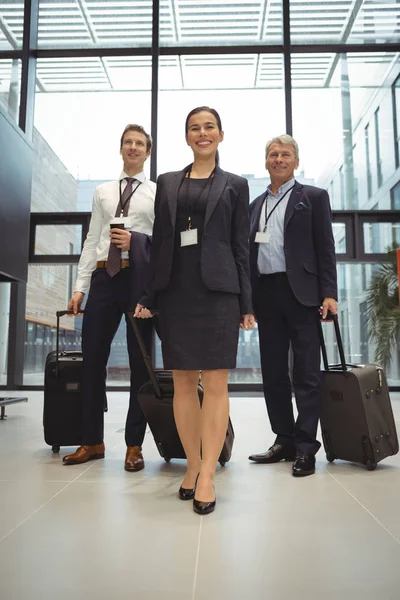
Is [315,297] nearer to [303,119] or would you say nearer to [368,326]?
[368,326]

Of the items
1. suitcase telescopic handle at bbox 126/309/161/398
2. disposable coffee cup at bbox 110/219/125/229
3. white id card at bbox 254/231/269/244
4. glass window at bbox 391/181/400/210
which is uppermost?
glass window at bbox 391/181/400/210

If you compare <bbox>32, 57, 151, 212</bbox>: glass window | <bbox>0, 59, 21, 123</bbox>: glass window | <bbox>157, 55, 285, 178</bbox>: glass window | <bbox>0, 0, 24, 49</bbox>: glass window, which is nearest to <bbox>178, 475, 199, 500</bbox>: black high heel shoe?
<bbox>157, 55, 285, 178</bbox>: glass window

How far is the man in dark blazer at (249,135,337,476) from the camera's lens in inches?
89.5

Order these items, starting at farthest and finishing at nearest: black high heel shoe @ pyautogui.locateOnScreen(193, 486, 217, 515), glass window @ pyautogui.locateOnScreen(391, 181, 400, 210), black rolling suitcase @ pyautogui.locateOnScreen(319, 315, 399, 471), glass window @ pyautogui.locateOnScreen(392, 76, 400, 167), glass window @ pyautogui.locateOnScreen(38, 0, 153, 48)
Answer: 1. glass window @ pyautogui.locateOnScreen(38, 0, 153, 48)
2. glass window @ pyautogui.locateOnScreen(392, 76, 400, 167)
3. glass window @ pyautogui.locateOnScreen(391, 181, 400, 210)
4. black rolling suitcase @ pyautogui.locateOnScreen(319, 315, 399, 471)
5. black high heel shoe @ pyautogui.locateOnScreen(193, 486, 217, 515)

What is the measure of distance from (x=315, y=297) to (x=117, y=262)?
910 mm

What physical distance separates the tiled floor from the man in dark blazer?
22 centimetres

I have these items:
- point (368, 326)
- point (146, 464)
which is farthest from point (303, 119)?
point (146, 464)

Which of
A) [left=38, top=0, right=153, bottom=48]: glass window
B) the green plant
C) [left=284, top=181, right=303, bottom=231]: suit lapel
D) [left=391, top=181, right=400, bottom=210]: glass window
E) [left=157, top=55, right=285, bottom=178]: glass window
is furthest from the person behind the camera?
[left=38, top=0, right=153, bottom=48]: glass window

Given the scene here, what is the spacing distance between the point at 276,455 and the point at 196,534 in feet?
3.60

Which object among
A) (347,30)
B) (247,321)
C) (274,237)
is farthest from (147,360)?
(347,30)

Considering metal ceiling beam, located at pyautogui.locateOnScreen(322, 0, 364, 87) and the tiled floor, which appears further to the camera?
metal ceiling beam, located at pyautogui.locateOnScreen(322, 0, 364, 87)

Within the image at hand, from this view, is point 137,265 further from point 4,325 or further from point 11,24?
point 11,24

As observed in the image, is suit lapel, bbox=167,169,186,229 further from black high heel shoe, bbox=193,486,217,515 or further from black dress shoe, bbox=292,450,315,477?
black dress shoe, bbox=292,450,315,477

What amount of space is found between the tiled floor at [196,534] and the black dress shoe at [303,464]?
0.05 m
